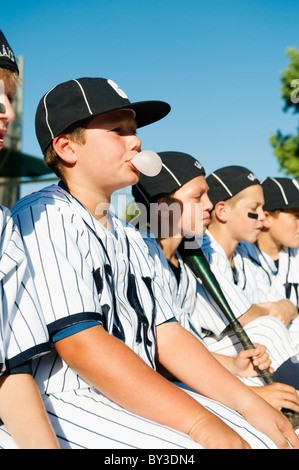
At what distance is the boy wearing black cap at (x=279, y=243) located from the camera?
3322 millimetres

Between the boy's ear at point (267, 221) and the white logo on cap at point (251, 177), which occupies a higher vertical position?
the white logo on cap at point (251, 177)

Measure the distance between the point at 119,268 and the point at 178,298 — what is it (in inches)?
30.4

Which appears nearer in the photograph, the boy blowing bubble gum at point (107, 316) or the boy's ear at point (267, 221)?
the boy blowing bubble gum at point (107, 316)

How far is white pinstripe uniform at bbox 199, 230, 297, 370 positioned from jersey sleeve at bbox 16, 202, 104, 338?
1179mm

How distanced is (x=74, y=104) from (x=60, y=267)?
572mm

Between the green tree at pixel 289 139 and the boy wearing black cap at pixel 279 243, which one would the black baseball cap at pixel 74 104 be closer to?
the boy wearing black cap at pixel 279 243

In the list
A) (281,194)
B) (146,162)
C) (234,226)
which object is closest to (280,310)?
(234,226)

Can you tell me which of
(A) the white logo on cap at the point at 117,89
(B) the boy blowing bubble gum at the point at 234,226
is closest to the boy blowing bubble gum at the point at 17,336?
(A) the white logo on cap at the point at 117,89

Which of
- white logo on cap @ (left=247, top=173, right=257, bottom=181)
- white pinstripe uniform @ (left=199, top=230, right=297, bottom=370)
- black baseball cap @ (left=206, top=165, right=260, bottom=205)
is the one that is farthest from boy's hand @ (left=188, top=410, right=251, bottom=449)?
white logo on cap @ (left=247, top=173, right=257, bottom=181)

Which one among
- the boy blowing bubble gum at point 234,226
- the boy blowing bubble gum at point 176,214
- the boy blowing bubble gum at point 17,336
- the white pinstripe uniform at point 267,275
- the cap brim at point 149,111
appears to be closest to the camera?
the boy blowing bubble gum at point 17,336

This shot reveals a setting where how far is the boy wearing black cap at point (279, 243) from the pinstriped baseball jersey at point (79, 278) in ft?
5.79

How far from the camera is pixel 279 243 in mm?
3453
